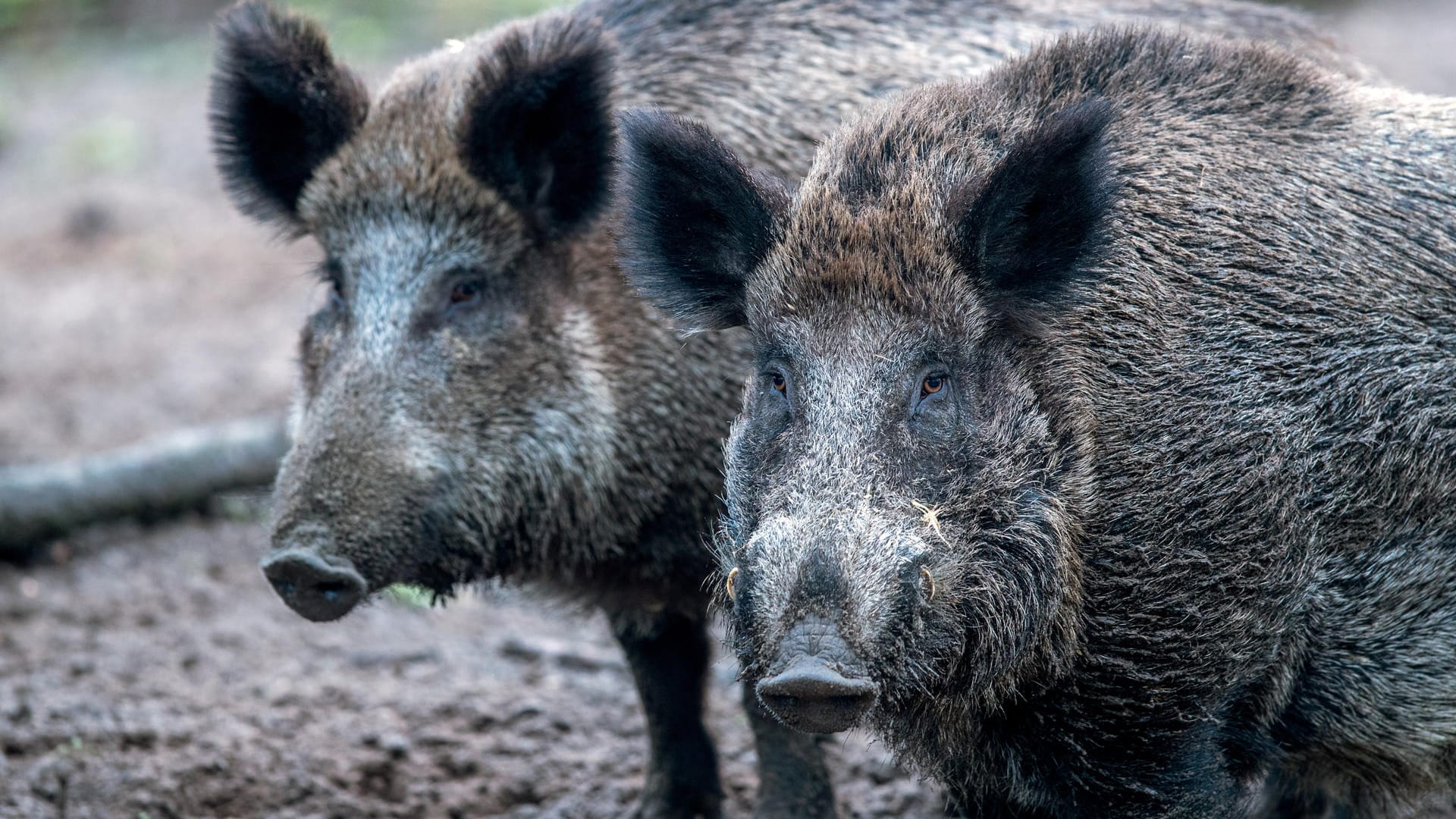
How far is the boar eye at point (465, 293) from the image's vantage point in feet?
16.9

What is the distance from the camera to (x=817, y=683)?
3.14 m

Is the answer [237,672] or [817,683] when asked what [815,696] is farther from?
[237,672]

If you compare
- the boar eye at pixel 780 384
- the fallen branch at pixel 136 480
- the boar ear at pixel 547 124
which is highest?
the boar ear at pixel 547 124

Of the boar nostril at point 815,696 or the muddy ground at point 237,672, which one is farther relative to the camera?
the muddy ground at point 237,672

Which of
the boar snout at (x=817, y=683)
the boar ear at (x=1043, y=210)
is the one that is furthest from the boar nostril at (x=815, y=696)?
the boar ear at (x=1043, y=210)

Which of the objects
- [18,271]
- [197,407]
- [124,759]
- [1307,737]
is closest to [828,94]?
[1307,737]

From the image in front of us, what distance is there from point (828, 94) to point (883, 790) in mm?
2608

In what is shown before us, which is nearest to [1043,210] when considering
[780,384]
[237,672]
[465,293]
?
[780,384]

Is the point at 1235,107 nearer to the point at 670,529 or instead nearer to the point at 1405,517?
the point at 1405,517

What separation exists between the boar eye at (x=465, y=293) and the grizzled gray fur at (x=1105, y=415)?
3.70ft

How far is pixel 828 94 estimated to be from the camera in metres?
5.36

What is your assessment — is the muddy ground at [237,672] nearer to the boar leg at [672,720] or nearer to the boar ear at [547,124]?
the boar leg at [672,720]

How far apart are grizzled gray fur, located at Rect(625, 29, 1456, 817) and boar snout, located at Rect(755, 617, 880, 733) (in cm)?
21

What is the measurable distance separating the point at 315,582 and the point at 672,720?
1.57m
